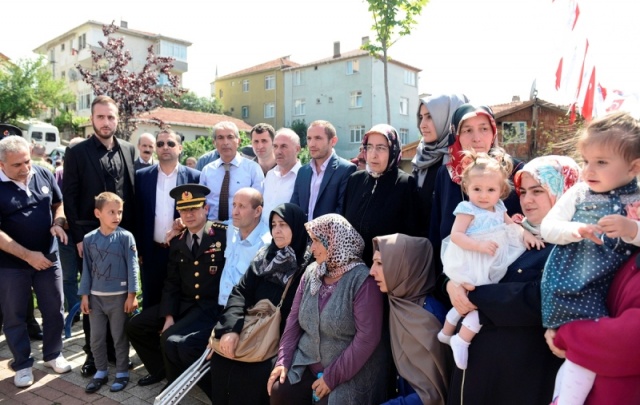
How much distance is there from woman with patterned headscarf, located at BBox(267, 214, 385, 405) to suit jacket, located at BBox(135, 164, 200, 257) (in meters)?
2.36

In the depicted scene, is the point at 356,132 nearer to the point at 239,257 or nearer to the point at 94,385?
the point at 239,257

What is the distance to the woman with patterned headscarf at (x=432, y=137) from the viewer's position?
3.66 metres

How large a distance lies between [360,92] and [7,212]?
114 feet

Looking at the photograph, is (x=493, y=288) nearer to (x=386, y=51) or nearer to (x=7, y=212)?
(x=7, y=212)

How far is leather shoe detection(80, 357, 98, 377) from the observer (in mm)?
4765

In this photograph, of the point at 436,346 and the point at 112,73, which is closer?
the point at 436,346

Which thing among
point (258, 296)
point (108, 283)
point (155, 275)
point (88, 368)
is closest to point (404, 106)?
point (155, 275)

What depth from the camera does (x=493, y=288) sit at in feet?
7.86

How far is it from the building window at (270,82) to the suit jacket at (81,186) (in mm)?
41635

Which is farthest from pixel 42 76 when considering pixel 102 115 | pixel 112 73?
pixel 102 115

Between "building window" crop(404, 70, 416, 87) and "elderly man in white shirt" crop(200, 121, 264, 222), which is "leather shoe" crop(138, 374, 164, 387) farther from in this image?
"building window" crop(404, 70, 416, 87)

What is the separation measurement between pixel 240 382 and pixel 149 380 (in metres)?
1.57

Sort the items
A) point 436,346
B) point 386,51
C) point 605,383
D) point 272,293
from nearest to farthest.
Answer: point 605,383 → point 436,346 → point 272,293 → point 386,51

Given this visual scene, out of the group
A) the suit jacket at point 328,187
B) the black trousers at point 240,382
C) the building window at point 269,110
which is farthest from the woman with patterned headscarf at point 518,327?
the building window at point 269,110
